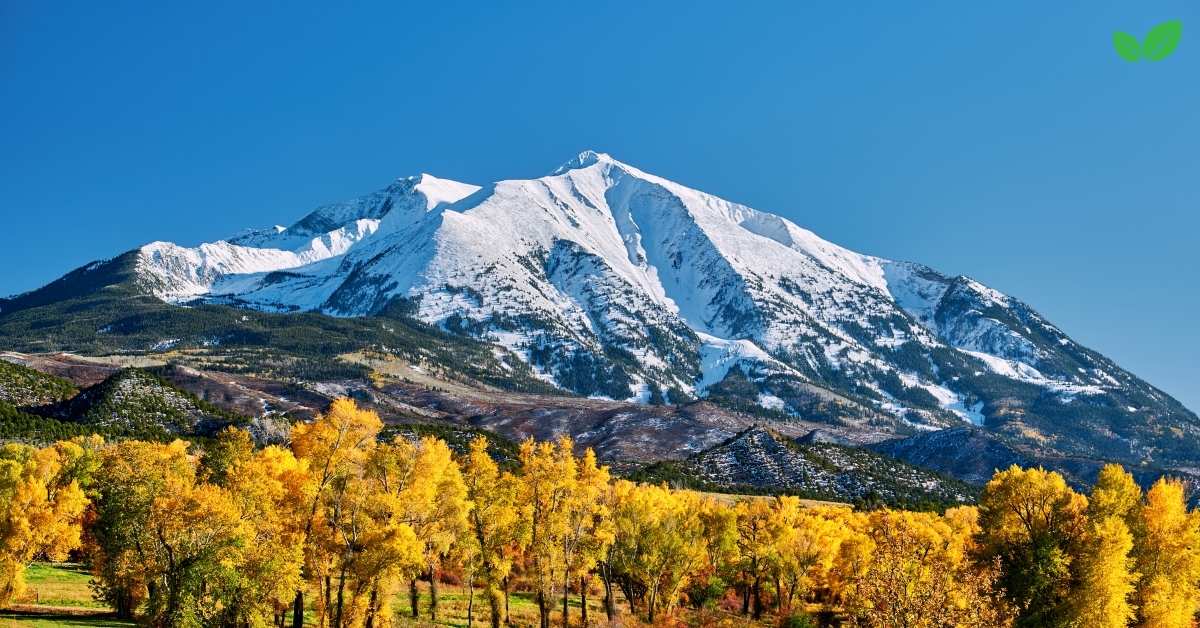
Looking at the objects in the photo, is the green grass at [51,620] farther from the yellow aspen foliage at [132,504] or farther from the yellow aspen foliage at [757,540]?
the yellow aspen foliage at [757,540]

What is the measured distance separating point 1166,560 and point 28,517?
85848mm

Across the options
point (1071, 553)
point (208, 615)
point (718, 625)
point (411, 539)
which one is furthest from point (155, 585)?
point (1071, 553)

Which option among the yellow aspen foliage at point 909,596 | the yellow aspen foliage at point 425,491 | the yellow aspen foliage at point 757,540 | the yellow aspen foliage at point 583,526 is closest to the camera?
the yellow aspen foliage at point 909,596

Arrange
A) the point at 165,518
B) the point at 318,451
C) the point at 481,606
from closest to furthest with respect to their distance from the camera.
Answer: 1. the point at 165,518
2. the point at 318,451
3. the point at 481,606

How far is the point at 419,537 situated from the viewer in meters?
51.4

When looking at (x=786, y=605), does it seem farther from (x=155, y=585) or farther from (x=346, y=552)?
(x=155, y=585)

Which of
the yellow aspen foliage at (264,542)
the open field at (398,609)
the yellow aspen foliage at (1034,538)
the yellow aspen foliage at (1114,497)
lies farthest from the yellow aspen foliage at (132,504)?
the yellow aspen foliage at (1114,497)

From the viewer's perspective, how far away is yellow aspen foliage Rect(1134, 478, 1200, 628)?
54875mm

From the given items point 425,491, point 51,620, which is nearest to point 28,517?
point 51,620

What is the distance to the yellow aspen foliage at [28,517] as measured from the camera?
164ft

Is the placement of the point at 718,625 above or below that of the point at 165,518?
below

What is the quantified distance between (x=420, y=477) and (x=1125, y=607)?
49.1 metres

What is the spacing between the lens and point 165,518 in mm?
42969

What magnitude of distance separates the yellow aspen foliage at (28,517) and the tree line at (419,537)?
0.13 m
